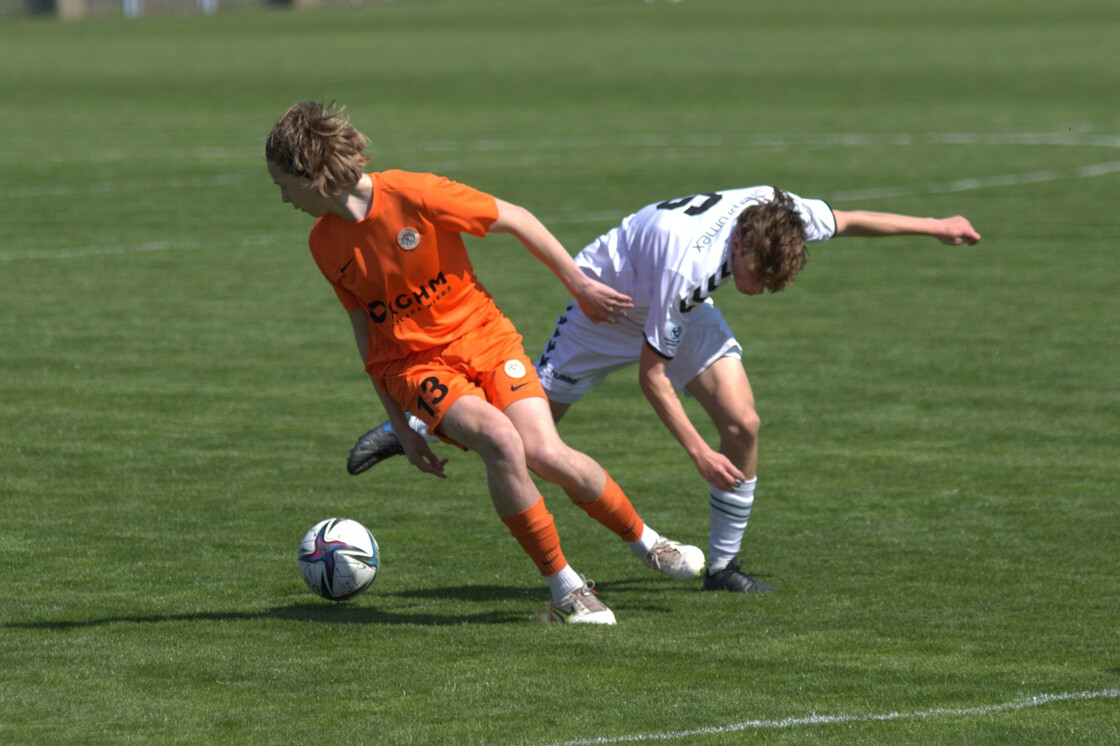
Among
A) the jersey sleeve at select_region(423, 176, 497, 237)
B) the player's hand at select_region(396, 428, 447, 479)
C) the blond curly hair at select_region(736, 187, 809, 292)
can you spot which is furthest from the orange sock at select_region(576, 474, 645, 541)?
the jersey sleeve at select_region(423, 176, 497, 237)

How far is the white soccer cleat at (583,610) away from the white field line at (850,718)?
1.35 m

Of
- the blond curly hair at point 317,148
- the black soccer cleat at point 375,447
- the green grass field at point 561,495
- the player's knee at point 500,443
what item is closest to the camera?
the green grass field at point 561,495

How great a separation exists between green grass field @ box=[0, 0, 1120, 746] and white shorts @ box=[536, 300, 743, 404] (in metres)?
0.88

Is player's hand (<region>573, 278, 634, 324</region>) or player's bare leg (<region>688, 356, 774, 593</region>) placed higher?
player's hand (<region>573, 278, 634, 324</region>)

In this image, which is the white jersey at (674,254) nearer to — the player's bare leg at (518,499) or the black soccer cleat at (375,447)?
the player's bare leg at (518,499)

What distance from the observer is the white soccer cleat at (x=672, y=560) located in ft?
23.9

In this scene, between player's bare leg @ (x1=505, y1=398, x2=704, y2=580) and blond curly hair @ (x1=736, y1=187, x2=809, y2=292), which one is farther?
player's bare leg @ (x1=505, y1=398, x2=704, y2=580)

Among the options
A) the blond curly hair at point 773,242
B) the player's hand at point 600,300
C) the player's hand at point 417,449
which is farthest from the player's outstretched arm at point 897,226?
the player's hand at point 417,449

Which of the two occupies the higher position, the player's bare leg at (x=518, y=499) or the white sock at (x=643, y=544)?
the player's bare leg at (x=518, y=499)

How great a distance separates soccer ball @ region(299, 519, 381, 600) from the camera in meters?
6.95

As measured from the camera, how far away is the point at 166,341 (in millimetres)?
12992

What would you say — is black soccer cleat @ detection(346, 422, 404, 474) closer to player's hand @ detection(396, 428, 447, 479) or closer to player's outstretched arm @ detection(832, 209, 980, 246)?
player's hand @ detection(396, 428, 447, 479)

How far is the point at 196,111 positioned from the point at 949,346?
80.9ft

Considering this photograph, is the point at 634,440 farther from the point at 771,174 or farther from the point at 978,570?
the point at 771,174
